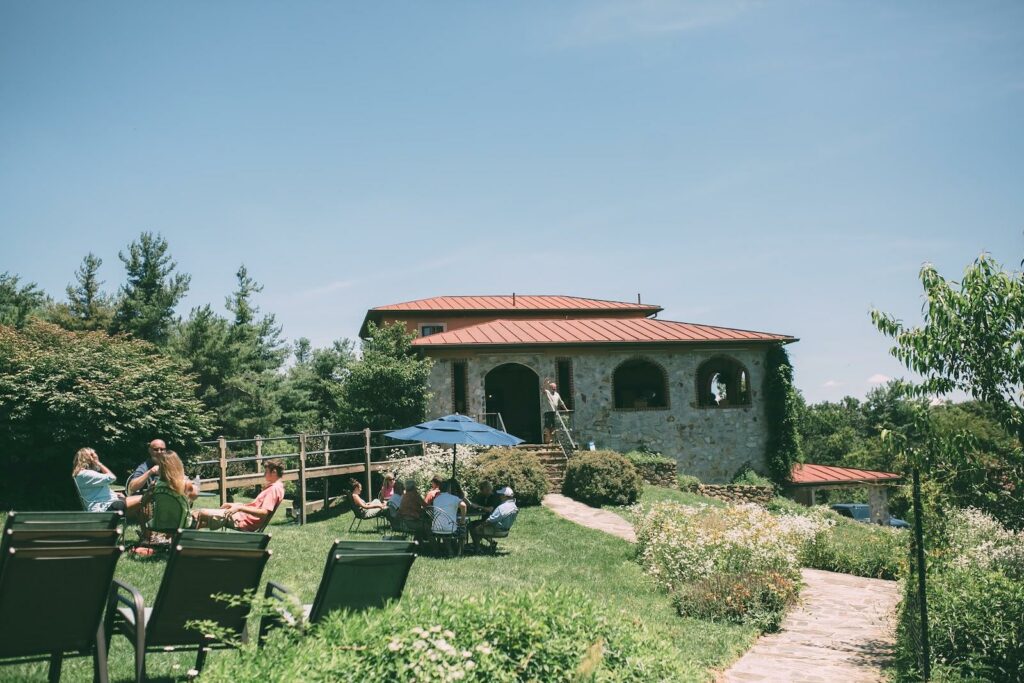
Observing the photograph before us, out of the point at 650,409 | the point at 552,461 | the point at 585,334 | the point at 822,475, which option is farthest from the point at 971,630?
the point at 822,475

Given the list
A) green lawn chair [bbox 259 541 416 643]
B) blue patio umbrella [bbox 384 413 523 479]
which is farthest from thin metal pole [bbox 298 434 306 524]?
green lawn chair [bbox 259 541 416 643]

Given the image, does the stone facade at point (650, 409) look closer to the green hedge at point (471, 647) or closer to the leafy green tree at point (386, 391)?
the leafy green tree at point (386, 391)

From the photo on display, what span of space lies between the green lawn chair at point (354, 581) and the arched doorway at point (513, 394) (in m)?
24.0

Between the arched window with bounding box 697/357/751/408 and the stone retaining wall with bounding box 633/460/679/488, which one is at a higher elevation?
the arched window with bounding box 697/357/751/408

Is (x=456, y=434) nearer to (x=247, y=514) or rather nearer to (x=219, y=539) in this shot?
(x=247, y=514)

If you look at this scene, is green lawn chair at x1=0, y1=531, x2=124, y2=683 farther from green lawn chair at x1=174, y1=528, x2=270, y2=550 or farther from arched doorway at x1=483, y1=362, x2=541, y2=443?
arched doorway at x1=483, y1=362, x2=541, y2=443

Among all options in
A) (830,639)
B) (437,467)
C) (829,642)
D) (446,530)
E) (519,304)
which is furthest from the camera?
(519,304)

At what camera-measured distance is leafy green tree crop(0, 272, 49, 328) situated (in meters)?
30.3

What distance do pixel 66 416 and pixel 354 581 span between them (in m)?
12.2

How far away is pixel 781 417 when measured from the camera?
85.3 feet

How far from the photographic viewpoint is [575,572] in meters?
10.6

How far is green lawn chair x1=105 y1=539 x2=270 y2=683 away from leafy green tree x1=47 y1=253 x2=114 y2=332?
32.0 metres

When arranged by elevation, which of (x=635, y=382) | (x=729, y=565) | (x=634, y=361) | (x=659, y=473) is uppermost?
(x=634, y=361)

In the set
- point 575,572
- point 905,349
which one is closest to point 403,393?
point 575,572
